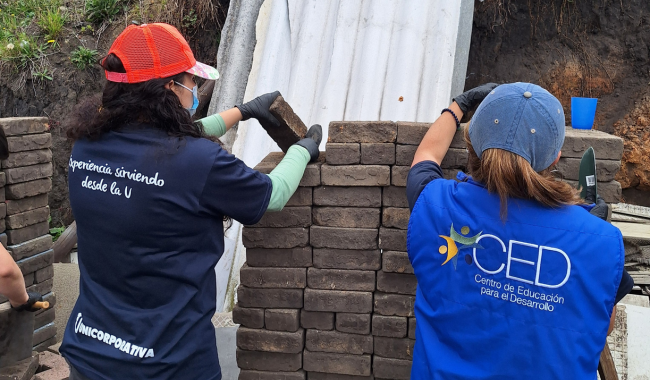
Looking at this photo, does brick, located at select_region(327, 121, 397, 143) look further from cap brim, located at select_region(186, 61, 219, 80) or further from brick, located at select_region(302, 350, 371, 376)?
brick, located at select_region(302, 350, 371, 376)

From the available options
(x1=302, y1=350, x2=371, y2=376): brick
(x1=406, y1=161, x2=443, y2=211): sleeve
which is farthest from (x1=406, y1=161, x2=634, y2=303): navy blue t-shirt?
(x1=302, y1=350, x2=371, y2=376): brick

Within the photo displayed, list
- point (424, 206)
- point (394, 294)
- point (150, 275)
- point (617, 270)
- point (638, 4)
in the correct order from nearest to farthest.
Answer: point (617, 270)
point (424, 206)
point (150, 275)
point (394, 294)
point (638, 4)

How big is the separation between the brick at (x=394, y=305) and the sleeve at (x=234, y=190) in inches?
37.3

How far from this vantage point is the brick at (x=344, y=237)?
2588mm

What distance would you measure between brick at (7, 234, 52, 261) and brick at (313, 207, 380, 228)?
2915 mm

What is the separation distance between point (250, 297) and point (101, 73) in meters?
6.03

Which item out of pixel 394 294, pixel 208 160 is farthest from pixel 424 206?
pixel 394 294

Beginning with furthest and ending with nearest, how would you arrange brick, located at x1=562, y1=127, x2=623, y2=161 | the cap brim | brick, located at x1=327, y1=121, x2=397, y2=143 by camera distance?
brick, located at x1=327, y1=121, x2=397, y2=143 → brick, located at x1=562, y1=127, x2=623, y2=161 → the cap brim

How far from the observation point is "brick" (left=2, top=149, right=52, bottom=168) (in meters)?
4.09

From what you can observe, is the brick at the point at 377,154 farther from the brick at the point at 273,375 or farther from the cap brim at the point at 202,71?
the brick at the point at 273,375

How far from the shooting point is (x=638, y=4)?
573 centimetres

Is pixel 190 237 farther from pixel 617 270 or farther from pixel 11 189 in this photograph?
pixel 11 189

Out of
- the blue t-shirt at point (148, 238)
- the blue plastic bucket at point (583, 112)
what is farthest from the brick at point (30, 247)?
the blue plastic bucket at point (583, 112)

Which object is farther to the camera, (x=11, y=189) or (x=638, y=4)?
(x=638, y=4)
